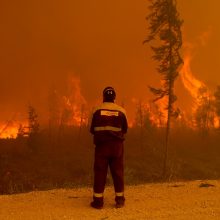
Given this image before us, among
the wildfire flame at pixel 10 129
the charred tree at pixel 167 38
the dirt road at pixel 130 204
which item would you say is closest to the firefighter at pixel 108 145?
the dirt road at pixel 130 204

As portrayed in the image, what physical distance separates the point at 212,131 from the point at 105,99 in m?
84.7

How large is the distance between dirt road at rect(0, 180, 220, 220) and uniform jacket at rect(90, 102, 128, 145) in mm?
1620

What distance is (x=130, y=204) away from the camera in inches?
392

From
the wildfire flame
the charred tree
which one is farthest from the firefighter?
the wildfire flame

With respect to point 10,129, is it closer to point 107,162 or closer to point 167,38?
point 167,38

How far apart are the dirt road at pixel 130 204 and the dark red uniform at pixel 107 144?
609mm

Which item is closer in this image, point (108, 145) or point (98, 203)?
point (98, 203)

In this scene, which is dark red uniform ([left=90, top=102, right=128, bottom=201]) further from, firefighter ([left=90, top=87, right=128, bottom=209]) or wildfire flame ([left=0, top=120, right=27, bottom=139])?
wildfire flame ([left=0, top=120, right=27, bottom=139])

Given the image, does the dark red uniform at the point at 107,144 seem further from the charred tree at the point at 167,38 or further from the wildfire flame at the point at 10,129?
the wildfire flame at the point at 10,129

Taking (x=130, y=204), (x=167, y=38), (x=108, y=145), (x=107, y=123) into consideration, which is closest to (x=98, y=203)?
(x=130, y=204)

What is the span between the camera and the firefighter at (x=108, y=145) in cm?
978

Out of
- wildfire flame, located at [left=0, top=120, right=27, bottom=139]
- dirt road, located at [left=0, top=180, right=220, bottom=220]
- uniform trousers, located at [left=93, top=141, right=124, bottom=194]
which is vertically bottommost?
dirt road, located at [left=0, top=180, right=220, bottom=220]

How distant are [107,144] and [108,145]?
0.11ft

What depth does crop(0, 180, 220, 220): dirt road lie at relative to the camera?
8883 millimetres
